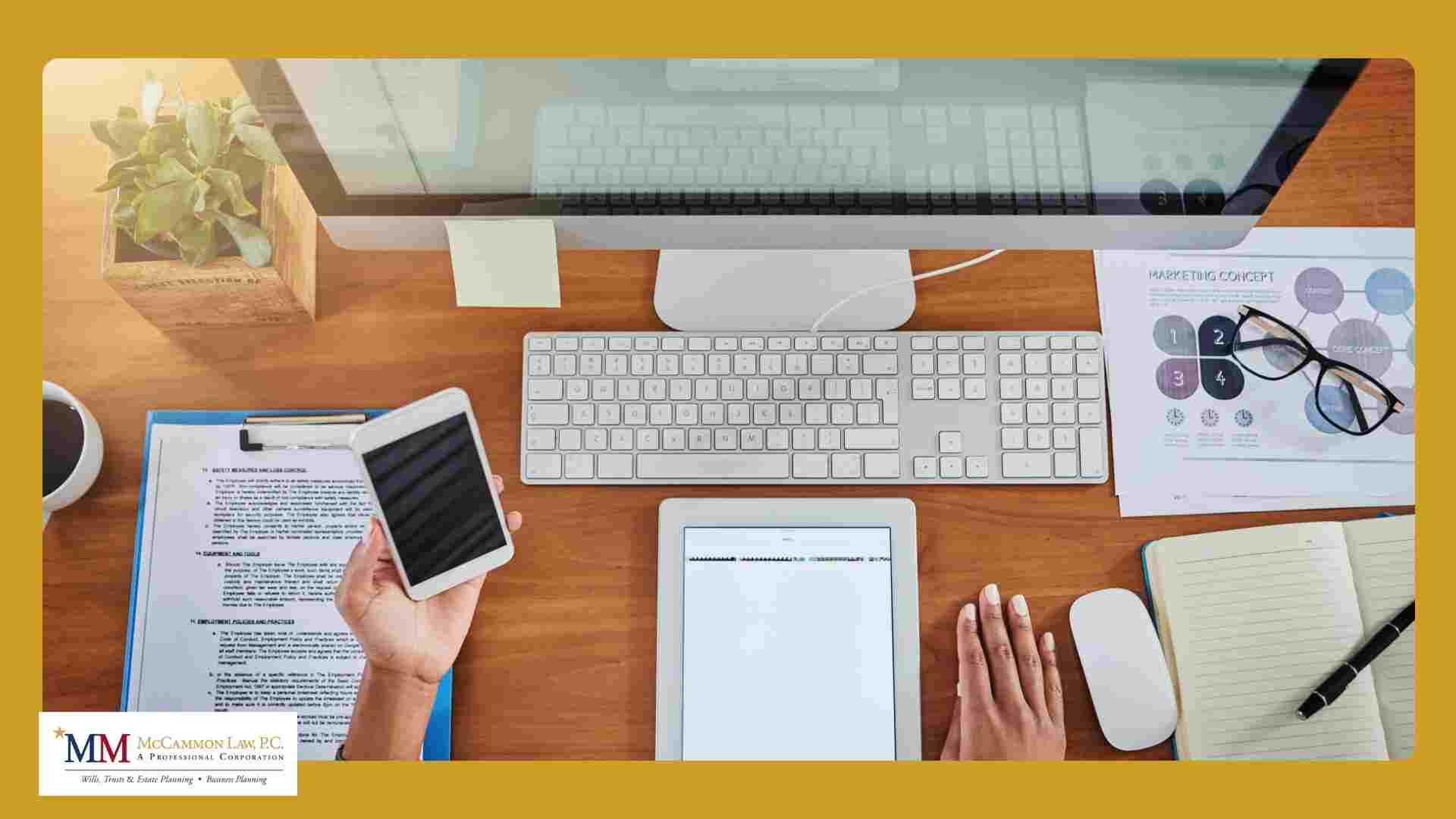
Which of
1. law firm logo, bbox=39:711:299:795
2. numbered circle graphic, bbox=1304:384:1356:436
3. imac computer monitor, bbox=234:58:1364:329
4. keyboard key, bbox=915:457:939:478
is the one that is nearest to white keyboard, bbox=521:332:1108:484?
keyboard key, bbox=915:457:939:478

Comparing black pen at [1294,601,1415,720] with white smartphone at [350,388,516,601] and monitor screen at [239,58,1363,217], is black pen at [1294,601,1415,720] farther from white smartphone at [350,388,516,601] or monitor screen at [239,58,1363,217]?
white smartphone at [350,388,516,601]

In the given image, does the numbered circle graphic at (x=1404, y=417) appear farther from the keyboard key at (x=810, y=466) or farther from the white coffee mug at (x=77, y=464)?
the white coffee mug at (x=77, y=464)

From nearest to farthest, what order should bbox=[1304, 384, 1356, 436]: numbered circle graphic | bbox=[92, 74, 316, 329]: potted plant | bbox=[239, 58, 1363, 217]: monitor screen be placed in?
bbox=[239, 58, 1363, 217]: monitor screen < bbox=[92, 74, 316, 329]: potted plant < bbox=[1304, 384, 1356, 436]: numbered circle graphic

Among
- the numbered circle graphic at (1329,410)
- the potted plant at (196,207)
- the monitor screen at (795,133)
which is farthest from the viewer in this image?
the numbered circle graphic at (1329,410)

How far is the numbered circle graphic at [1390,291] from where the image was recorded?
0.94 meters

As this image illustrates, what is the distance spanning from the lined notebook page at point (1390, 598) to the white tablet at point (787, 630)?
1.33 ft

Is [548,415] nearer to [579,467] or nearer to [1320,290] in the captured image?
[579,467]

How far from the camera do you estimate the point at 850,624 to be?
2.75 ft

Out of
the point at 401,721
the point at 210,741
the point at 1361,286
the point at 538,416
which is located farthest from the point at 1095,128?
the point at 210,741

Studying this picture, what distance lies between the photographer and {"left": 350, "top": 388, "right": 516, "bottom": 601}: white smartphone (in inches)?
30.4

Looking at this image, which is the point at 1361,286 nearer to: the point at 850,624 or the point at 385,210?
the point at 850,624

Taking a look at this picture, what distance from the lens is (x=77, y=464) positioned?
0.86 metres

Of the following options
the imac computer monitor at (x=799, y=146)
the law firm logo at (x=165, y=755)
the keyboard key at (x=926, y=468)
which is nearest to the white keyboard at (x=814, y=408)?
the keyboard key at (x=926, y=468)

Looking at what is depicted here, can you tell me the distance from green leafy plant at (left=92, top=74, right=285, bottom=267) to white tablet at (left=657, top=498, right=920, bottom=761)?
459 mm
